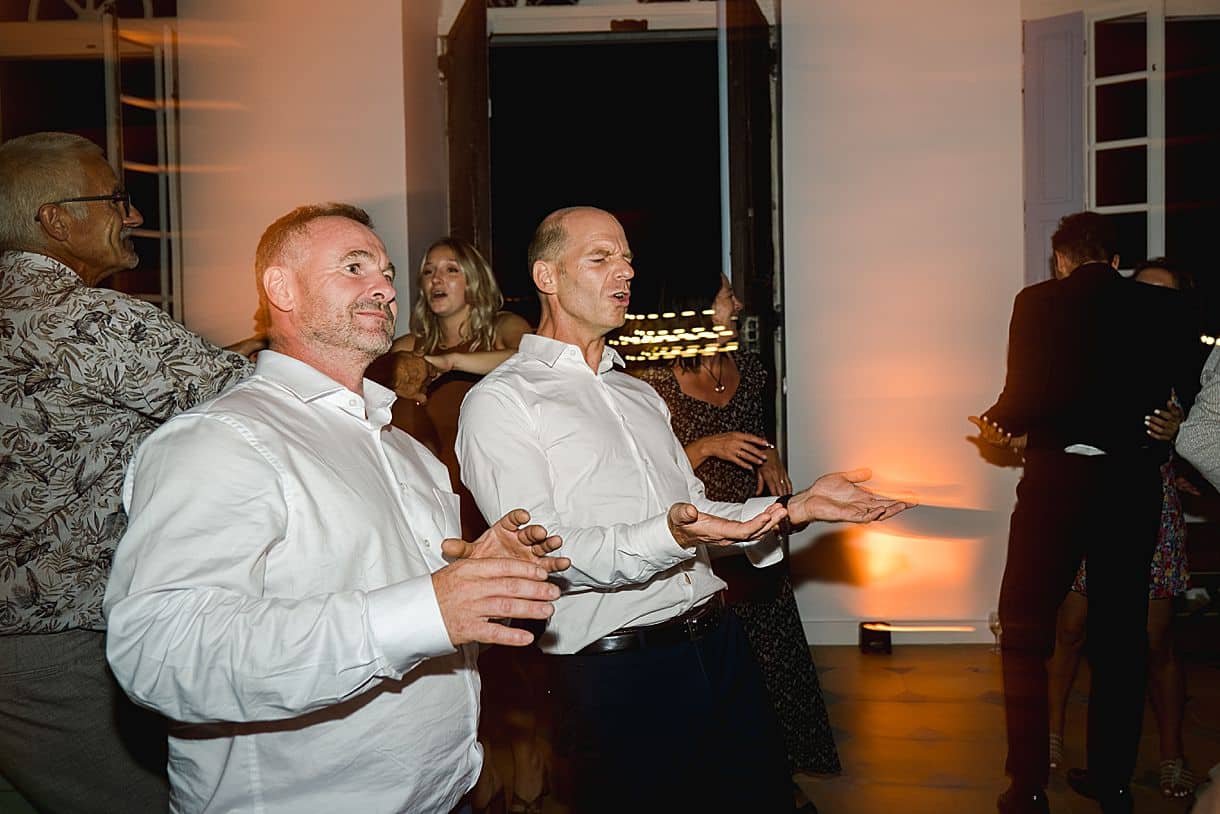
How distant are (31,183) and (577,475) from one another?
117cm

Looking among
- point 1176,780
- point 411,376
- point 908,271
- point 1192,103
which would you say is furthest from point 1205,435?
point 1192,103

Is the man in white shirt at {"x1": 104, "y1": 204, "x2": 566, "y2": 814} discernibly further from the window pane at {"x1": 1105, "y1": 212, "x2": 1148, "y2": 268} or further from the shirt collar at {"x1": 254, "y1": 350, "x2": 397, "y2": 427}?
the window pane at {"x1": 1105, "y1": 212, "x2": 1148, "y2": 268}

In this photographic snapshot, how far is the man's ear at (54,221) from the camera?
6.38ft

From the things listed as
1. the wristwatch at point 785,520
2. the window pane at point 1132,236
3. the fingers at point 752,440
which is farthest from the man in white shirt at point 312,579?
the window pane at point 1132,236

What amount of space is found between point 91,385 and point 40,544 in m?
0.31

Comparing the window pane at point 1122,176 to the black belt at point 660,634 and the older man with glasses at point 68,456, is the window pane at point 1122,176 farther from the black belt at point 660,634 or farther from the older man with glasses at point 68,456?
the older man with glasses at point 68,456

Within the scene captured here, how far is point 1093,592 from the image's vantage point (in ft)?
10.5

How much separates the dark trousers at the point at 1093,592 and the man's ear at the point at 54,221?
8.91ft

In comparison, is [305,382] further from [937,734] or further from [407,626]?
[937,734]

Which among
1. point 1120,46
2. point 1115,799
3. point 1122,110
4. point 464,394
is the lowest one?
point 1115,799

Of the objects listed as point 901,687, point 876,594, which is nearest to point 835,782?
point 901,687

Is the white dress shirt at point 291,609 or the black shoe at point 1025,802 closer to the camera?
the white dress shirt at point 291,609

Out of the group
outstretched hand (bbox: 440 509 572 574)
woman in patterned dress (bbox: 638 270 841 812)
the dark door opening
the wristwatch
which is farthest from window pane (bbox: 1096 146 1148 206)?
outstretched hand (bbox: 440 509 572 574)

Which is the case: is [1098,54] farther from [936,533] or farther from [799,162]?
[936,533]
